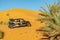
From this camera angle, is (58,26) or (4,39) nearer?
(58,26)

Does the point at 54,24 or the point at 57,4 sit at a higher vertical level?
the point at 57,4

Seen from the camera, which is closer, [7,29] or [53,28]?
[53,28]

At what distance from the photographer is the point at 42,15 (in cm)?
1565

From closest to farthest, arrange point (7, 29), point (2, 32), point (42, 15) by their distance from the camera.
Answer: point (42, 15) < point (2, 32) < point (7, 29)

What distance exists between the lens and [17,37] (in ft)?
57.5

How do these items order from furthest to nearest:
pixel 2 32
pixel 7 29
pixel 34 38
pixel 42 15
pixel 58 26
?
pixel 7 29
pixel 2 32
pixel 34 38
pixel 42 15
pixel 58 26

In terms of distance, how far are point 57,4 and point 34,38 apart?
329 centimetres

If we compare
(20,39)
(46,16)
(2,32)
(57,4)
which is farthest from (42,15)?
(2,32)

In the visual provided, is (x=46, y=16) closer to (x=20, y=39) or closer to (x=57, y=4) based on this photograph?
(x=57, y=4)

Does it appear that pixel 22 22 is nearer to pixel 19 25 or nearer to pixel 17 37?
pixel 19 25

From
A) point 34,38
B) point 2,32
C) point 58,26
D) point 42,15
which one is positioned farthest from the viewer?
point 2,32

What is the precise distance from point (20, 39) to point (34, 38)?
986 mm

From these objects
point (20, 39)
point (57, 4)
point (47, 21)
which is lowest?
point (20, 39)

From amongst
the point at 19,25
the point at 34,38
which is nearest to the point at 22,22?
the point at 19,25
